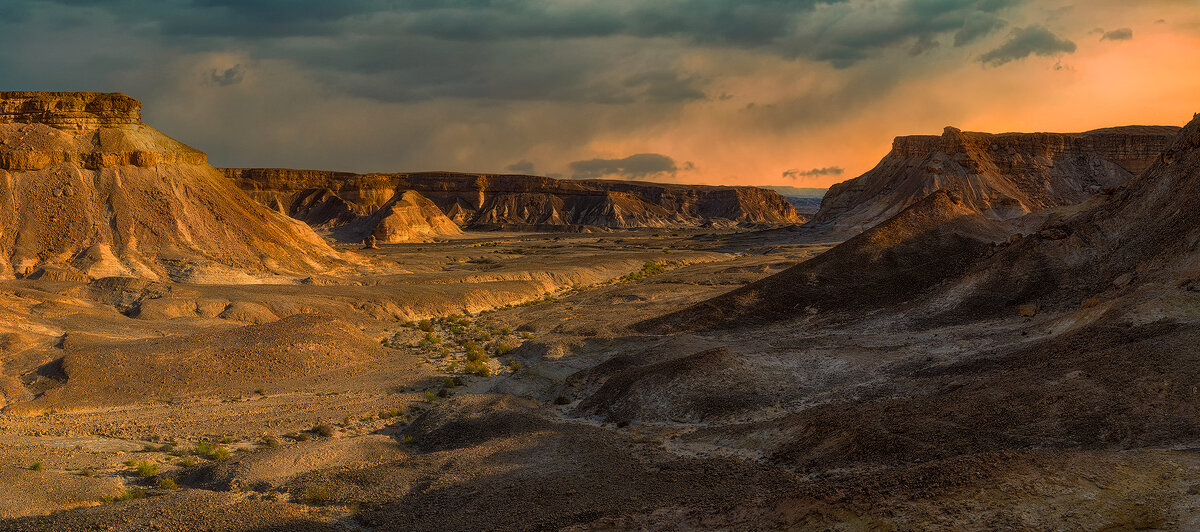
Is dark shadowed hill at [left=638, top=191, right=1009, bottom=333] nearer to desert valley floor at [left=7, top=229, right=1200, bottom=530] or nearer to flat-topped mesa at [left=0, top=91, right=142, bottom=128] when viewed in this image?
desert valley floor at [left=7, top=229, right=1200, bottom=530]

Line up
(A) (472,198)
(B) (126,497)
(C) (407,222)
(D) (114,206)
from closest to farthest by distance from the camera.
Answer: (B) (126,497), (D) (114,206), (C) (407,222), (A) (472,198)

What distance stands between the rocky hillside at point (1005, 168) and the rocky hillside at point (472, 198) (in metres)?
58.9

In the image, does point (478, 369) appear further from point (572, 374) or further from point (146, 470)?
point (146, 470)

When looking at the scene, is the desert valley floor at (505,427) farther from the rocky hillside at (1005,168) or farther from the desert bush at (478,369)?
the rocky hillside at (1005,168)

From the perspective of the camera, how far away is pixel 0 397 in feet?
79.2

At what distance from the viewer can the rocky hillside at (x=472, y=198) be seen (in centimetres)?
15175

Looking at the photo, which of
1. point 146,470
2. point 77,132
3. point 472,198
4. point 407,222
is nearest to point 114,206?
point 77,132

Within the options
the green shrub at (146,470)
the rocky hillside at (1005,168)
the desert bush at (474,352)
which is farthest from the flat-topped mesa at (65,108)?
the rocky hillside at (1005,168)

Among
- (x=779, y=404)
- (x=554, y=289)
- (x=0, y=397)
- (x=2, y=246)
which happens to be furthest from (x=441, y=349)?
(x=2, y=246)

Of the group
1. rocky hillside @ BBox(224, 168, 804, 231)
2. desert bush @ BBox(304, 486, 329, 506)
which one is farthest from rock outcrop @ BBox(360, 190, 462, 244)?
desert bush @ BBox(304, 486, 329, 506)

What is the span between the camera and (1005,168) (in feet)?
382

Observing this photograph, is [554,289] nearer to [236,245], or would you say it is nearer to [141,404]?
[236,245]

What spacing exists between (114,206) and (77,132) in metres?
8.33

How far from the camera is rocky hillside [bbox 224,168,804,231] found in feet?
498
